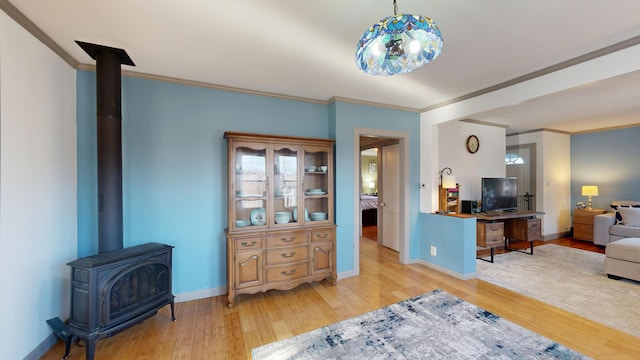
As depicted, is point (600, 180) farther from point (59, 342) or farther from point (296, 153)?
point (59, 342)

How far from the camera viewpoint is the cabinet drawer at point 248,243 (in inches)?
110

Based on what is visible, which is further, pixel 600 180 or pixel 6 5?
pixel 600 180

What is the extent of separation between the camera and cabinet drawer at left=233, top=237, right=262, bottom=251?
2.80 m

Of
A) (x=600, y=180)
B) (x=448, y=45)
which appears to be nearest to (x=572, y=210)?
(x=600, y=180)

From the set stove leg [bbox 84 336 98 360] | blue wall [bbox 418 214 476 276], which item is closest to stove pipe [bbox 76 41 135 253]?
stove leg [bbox 84 336 98 360]

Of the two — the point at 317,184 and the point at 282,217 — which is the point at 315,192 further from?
the point at 282,217

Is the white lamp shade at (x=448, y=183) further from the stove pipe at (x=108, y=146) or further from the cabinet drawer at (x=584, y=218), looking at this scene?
the stove pipe at (x=108, y=146)

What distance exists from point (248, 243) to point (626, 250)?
16.2ft

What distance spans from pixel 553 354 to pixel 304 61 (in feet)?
11.0

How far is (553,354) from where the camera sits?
6.48 feet

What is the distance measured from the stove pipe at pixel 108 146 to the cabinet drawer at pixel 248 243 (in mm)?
1068

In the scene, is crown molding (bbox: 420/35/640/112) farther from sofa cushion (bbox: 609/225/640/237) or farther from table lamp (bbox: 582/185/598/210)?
table lamp (bbox: 582/185/598/210)

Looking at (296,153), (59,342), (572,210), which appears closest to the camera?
(59,342)

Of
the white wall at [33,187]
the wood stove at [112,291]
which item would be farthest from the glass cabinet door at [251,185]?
the white wall at [33,187]
